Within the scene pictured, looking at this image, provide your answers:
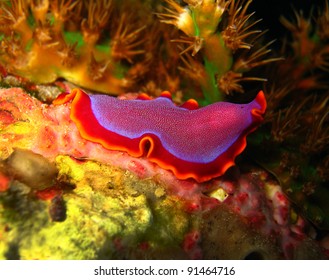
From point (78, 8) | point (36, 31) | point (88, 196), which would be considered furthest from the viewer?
point (78, 8)

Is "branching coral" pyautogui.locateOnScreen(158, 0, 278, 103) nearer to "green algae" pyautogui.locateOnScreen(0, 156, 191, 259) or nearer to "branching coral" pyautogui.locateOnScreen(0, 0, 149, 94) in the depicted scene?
"branching coral" pyautogui.locateOnScreen(0, 0, 149, 94)

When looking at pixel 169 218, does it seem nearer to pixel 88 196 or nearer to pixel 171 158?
pixel 171 158

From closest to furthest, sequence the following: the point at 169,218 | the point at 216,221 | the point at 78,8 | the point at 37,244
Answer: the point at 37,244 < the point at 169,218 < the point at 216,221 < the point at 78,8

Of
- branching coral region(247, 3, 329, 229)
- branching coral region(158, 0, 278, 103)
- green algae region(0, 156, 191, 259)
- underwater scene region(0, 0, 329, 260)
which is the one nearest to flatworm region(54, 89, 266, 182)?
underwater scene region(0, 0, 329, 260)

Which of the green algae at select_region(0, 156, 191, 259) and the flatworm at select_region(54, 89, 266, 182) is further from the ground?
the flatworm at select_region(54, 89, 266, 182)

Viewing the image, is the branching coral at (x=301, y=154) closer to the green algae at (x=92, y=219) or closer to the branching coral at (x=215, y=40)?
the branching coral at (x=215, y=40)

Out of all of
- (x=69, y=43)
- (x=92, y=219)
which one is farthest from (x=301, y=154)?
(x=69, y=43)

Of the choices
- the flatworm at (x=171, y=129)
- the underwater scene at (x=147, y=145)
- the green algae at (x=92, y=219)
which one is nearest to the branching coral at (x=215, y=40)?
the underwater scene at (x=147, y=145)
